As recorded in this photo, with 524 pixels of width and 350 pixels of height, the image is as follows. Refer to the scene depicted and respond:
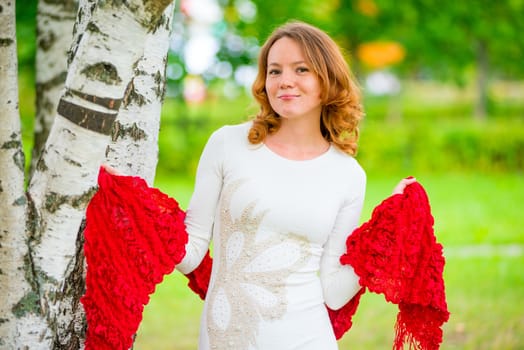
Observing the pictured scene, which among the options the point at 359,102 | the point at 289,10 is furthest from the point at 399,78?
the point at 359,102

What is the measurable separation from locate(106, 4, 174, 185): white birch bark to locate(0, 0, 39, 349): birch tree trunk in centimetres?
40

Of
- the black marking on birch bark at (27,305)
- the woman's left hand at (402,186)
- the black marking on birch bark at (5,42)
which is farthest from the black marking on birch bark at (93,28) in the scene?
the woman's left hand at (402,186)

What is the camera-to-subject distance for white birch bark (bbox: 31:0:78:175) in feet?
12.6

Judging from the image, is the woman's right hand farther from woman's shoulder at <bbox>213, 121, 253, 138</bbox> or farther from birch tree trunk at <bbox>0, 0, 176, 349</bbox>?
woman's shoulder at <bbox>213, 121, 253, 138</bbox>

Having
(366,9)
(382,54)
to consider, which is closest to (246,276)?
(366,9)

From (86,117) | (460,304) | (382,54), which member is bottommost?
(460,304)

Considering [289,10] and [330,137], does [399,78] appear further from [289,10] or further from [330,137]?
[330,137]

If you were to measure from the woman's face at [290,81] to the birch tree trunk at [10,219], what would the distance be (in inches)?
35.4

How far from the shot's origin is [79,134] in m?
1.85

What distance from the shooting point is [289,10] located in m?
9.45

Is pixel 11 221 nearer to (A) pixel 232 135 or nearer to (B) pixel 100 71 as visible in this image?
(B) pixel 100 71

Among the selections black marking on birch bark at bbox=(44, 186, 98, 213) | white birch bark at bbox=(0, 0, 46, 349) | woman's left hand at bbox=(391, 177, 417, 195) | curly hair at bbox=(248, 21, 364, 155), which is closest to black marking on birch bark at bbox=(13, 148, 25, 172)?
white birch bark at bbox=(0, 0, 46, 349)

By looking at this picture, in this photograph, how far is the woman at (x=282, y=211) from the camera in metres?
2.28

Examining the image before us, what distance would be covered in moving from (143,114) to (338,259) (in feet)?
2.94
